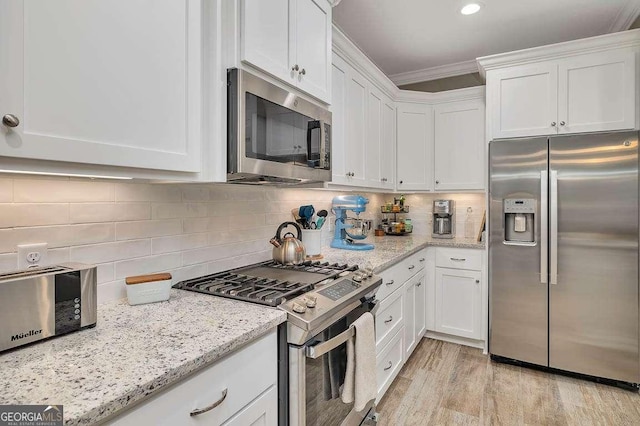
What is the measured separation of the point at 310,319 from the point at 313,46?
138 cm

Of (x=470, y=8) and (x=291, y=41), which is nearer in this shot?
(x=291, y=41)

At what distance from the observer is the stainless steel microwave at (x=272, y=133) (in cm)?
130

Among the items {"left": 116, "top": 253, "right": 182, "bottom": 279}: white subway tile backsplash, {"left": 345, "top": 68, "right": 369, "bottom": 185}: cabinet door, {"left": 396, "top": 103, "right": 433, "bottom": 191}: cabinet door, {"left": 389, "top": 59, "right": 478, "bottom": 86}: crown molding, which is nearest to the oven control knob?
{"left": 116, "top": 253, "right": 182, "bottom": 279}: white subway tile backsplash

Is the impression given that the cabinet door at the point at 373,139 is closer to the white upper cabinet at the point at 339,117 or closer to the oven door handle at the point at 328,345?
the white upper cabinet at the point at 339,117

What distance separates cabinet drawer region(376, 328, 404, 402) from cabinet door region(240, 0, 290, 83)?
64.5 inches

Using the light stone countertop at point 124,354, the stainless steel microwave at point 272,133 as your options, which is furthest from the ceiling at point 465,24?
the light stone countertop at point 124,354

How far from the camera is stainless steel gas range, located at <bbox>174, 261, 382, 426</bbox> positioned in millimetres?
1203

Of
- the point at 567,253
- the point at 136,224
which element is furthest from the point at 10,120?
the point at 567,253

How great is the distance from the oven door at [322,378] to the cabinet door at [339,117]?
964 mm

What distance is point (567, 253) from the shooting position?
2.48 meters

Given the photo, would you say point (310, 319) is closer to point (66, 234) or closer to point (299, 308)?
point (299, 308)

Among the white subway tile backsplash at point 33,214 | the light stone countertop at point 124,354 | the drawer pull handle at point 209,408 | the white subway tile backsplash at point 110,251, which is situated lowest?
the drawer pull handle at point 209,408

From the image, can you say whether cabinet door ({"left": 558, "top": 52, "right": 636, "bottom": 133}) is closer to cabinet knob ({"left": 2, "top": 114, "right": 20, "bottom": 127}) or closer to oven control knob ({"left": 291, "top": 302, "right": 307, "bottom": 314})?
oven control knob ({"left": 291, "top": 302, "right": 307, "bottom": 314})

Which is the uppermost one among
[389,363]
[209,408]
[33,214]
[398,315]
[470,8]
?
[470,8]
